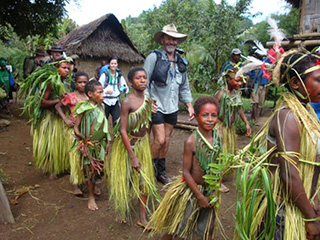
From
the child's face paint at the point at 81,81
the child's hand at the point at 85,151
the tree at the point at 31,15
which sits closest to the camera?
the child's hand at the point at 85,151

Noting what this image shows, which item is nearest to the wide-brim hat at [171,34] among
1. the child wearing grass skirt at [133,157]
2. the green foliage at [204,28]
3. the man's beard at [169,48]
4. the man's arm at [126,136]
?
the man's beard at [169,48]

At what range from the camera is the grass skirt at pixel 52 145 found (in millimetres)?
3904

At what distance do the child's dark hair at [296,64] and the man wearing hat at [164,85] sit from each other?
1.92 metres

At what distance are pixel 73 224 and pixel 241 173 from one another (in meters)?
1.98

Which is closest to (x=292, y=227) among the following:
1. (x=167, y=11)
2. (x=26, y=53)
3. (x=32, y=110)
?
(x=32, y=110)

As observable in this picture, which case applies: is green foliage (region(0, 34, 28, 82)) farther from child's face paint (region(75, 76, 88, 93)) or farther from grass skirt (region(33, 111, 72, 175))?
child's face paint (region(75, 76, 88, 93))

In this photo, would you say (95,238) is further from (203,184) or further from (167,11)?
(167,11)

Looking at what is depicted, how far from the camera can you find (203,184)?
7.14 feet

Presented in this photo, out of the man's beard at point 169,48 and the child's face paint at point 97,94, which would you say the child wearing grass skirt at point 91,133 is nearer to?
the child's face paint at point 97,94

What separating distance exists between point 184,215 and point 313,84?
1313 millimetres

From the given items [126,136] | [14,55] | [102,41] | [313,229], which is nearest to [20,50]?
[14,55]

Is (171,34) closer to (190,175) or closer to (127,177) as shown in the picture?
(127,177)

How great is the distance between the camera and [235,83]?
3.64 meters

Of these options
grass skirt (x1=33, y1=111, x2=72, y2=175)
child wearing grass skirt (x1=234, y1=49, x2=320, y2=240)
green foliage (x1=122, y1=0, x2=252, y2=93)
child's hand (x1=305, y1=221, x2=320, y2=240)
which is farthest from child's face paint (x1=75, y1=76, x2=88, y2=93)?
green foliage (x1=122, y1=0, x2=252, y2=93)
